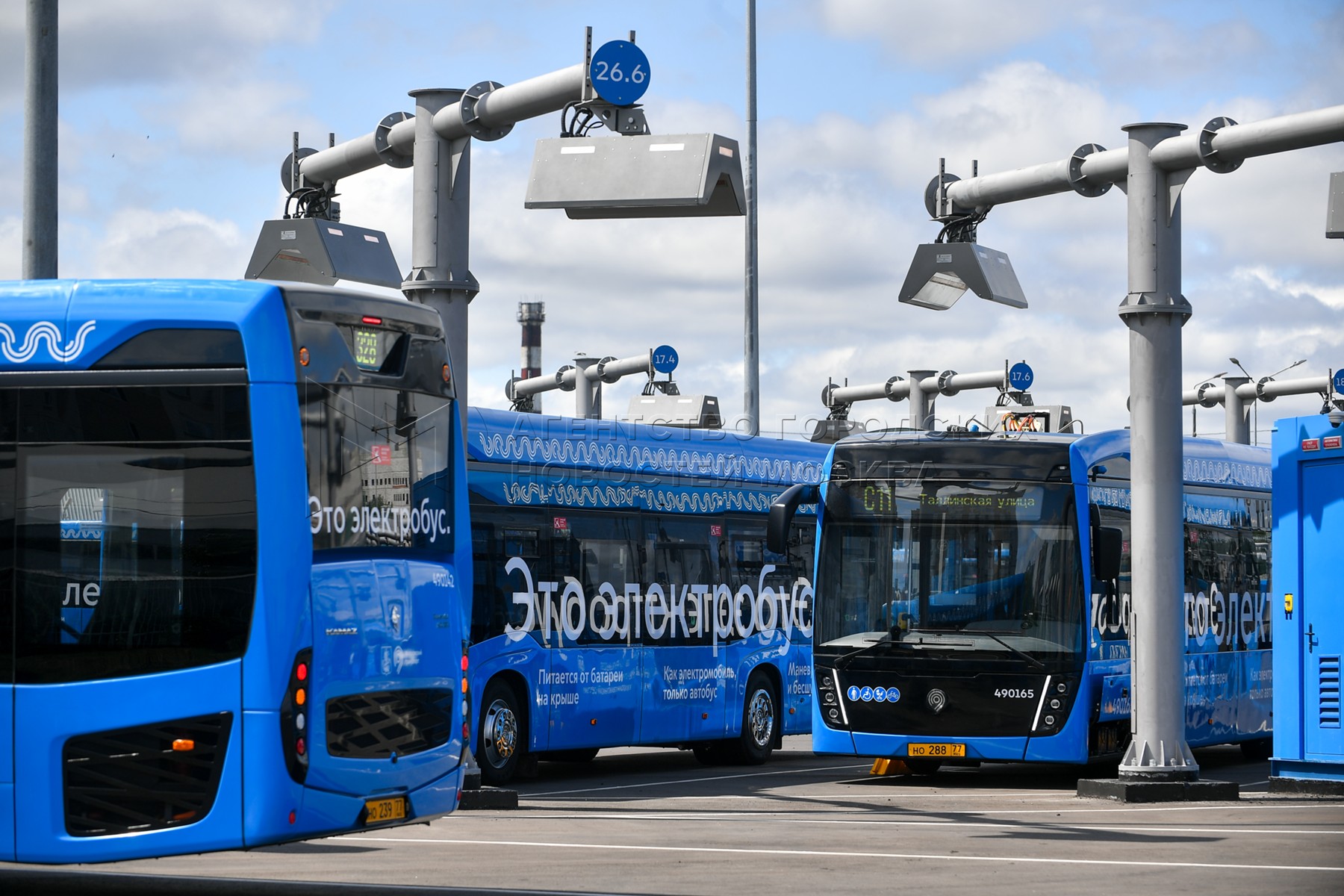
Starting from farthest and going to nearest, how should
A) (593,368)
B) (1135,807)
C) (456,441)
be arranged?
1. (593,368)
2. (1135,807)
3. (456,441)

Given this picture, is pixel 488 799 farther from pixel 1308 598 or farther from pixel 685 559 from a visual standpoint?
pixel 1308 598

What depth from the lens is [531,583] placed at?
703 inches

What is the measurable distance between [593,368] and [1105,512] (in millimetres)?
16075

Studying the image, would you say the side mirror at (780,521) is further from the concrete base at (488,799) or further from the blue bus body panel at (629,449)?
the concrete base at (488,799)

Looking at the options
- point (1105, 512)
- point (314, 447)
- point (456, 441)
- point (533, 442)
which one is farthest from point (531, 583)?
point (314, 447)

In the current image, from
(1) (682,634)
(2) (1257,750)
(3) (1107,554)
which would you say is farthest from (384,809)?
(2) (1257,750)

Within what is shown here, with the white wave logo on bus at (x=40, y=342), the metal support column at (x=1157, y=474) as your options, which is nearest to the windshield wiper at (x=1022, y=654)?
the metal support column at (x=1157, y=474)

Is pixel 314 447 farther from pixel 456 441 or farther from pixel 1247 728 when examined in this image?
pixel 1247 728

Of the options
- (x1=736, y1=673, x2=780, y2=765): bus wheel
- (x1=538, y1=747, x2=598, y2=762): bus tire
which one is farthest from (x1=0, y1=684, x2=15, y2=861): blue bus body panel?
(x1=736, y1=673, x2=780, y2=765): bus wheel

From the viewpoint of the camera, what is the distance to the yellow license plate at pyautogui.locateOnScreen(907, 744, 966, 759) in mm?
17516

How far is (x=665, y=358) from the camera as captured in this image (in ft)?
103

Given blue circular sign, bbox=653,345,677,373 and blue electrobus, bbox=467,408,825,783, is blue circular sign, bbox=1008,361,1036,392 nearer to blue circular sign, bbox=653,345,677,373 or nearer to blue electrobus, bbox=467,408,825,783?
blue circular sign, bbox=653,345,677,373

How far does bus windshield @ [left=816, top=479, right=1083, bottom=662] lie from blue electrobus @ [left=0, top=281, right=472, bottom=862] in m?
8.31

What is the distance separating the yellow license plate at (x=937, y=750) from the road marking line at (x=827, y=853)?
5150mm
